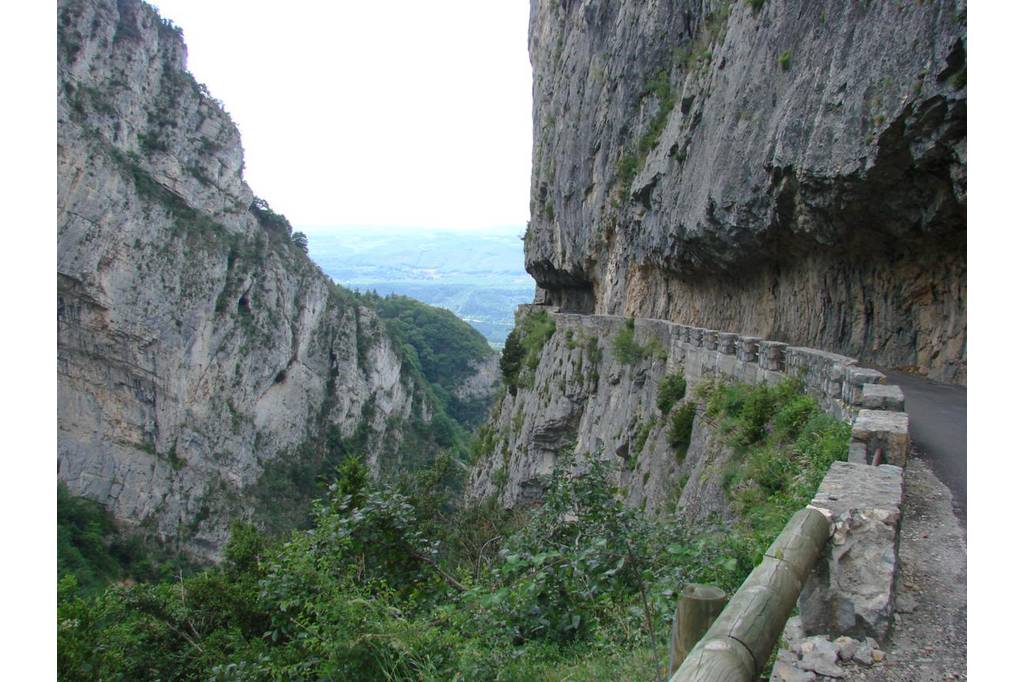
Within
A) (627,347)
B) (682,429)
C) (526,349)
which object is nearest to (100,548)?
(526,349)

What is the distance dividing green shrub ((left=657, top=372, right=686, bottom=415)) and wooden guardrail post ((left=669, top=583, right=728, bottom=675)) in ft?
35.7

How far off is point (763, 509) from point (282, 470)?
6453 centimetres

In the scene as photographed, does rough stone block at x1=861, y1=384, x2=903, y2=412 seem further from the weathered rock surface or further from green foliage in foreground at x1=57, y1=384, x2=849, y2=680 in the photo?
the weathered rock surface

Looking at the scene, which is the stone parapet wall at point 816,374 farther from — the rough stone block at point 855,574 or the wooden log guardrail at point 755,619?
the wooden log guardrail at point 755,619

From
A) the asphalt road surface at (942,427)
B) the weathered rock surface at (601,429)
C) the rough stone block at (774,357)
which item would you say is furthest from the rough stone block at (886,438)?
the rough stone block at (774,357)

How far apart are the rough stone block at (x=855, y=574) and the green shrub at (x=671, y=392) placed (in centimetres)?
978

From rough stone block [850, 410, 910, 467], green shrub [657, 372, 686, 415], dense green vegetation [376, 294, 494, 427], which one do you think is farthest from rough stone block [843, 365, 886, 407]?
Result: dense green vegetation [376, 294, 494, 427]

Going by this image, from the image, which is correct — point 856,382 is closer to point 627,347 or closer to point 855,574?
point 855,574

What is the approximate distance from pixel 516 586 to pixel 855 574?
8.81ft

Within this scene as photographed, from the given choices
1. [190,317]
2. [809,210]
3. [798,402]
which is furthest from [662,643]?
[190,317]

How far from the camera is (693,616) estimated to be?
2.82m

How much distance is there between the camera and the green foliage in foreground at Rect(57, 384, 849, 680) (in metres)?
4.55

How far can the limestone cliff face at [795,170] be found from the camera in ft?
30.1

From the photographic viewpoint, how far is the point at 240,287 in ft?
202
